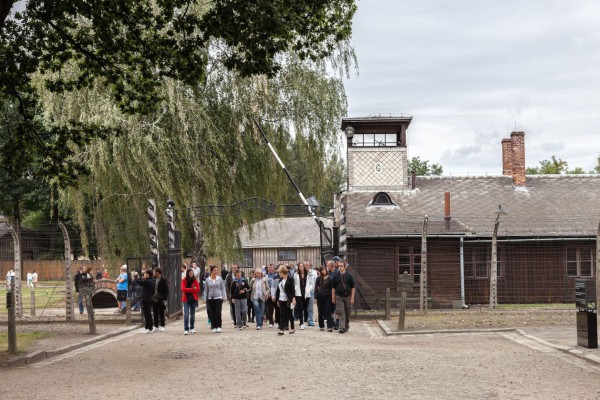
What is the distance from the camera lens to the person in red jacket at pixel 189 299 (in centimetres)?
2239

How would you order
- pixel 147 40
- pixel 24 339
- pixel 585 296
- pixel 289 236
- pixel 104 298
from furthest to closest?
1. pixel 289 236
2. pixel 104 298
3. pixel 24 339
4. pixel 147 40
5. pixel 585 296

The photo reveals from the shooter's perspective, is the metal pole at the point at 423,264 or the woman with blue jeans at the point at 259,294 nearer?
the woman with blue jeans at the point at 259,294

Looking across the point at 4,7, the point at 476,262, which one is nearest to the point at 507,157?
the point at 476,262

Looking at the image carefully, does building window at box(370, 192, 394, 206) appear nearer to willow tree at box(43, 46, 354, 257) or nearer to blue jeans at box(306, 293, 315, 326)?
willow tree at box(43, 46, 354, 257)

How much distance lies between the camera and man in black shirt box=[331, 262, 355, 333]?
73.7 feet

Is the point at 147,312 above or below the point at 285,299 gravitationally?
below

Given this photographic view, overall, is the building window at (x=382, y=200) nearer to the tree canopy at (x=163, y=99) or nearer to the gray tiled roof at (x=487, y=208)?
the gray tiled roof at (x=487, y=208)

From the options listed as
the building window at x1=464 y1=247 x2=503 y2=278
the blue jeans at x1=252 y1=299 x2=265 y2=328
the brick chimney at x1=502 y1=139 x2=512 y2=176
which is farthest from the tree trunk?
the brick chimney at x1=502 y1=139 x2=512 y2=176

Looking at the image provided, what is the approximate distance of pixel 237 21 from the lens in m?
17.6

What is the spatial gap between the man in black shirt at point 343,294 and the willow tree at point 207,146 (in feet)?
30.8

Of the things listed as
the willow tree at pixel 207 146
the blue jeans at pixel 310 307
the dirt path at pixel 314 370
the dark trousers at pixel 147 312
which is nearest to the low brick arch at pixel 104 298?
the willow tree at pixel 207 146

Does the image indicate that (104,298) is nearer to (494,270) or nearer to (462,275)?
(462,275)

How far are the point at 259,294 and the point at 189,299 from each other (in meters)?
2.29

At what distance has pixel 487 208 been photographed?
1483 inches
